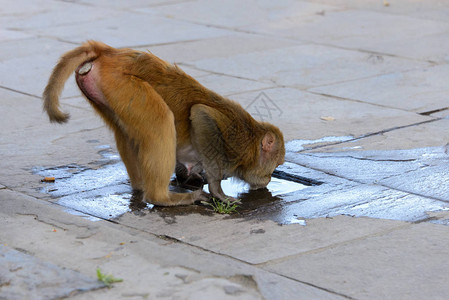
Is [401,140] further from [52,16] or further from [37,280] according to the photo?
[52,16]

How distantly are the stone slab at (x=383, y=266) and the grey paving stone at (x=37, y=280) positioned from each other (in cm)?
110

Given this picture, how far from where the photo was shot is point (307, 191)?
5.80 meters

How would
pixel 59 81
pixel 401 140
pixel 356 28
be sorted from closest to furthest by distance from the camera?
pixel 59 81, pixel 401 140, pixel 356 28

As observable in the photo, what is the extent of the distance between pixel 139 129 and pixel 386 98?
3.91m

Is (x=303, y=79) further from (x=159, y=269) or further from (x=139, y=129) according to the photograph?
(x=159, y=269)

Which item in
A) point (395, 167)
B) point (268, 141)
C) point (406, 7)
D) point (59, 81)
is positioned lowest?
point (395, 167)

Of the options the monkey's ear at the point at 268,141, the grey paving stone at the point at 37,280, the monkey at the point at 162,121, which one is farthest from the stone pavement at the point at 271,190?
the monkey's ear at the point at 268,141

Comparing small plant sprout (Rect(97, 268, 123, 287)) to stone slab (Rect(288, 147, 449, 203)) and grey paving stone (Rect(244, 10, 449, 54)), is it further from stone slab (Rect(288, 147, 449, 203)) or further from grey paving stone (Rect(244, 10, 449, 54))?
grey paving stone (Rect(244, 10, 449, 54))

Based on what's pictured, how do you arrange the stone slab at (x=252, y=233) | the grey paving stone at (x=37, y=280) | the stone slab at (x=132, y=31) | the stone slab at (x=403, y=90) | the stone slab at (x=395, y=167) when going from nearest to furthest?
the grey paving stone at (x=37, y=280)
the stone slab at (x=252, y=233)
the stone slab at (x=395, y=167)
the stone slab at (x=403, y=90)
the stone slab at (x=132, y=31)

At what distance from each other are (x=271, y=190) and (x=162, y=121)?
1.19 meters

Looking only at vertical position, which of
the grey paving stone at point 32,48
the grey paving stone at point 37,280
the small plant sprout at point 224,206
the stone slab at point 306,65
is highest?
the stone slab at point 306,65

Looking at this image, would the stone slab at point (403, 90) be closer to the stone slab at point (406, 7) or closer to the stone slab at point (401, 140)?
the stone slab at point (401, 140)

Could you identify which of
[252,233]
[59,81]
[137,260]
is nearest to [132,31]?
[59,81]

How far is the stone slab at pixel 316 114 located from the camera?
7258 mm
